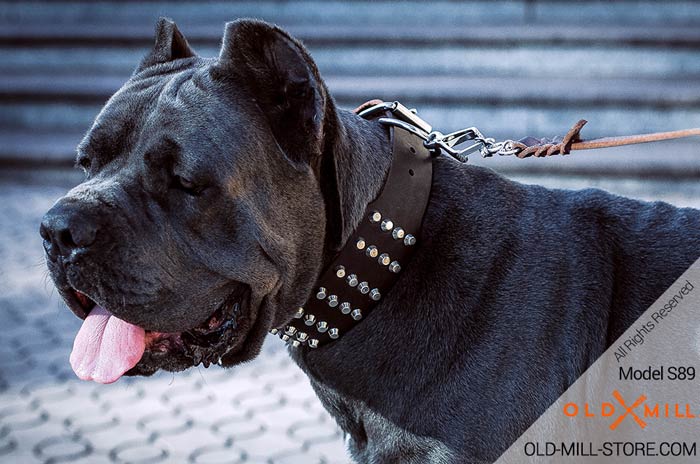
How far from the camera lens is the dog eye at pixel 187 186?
212 centimetres

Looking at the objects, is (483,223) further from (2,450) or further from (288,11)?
(288,11)

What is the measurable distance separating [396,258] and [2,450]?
2.32 meters

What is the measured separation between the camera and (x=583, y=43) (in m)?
7.95

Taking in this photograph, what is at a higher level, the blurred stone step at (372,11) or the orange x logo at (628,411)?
the orange x logo at (628,411)

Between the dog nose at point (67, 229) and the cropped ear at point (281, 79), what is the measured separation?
48 centimetres

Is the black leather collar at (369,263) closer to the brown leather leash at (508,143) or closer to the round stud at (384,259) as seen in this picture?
the round stud at (384,259)

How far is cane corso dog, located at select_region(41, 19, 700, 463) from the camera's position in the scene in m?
2.12

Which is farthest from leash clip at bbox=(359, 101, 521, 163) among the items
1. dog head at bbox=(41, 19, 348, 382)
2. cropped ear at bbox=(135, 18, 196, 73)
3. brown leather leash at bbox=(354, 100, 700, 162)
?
cropped ear at bbox=(135, 18, 196, 73)

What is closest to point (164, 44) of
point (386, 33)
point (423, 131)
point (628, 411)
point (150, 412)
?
point (423, 131)

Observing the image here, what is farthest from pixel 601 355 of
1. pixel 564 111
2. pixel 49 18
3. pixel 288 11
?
pixel 49 18

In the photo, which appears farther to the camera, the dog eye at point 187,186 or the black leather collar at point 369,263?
the black leather collar at point 369,263

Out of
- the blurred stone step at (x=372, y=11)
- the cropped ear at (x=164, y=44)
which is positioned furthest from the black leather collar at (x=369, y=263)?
the blurred stone step at (x=372, y=11)

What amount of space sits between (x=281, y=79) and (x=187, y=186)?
0.35m

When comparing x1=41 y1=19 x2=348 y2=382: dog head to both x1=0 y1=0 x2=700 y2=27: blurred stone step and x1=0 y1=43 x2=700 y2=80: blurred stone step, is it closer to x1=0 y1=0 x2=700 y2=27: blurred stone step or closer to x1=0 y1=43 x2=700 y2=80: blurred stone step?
x1=0 y1=43 x2=700 y2=80: blurred stone step
